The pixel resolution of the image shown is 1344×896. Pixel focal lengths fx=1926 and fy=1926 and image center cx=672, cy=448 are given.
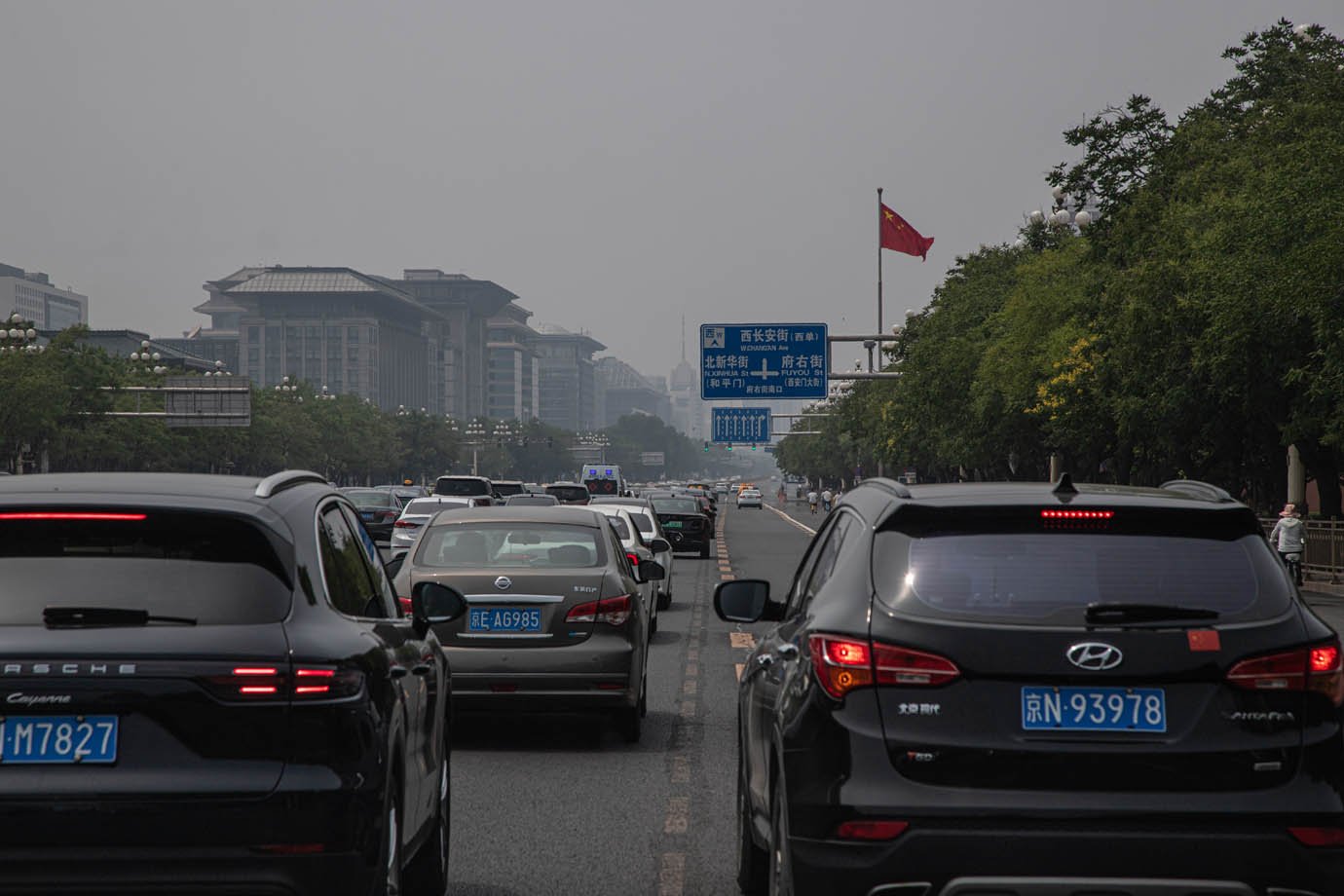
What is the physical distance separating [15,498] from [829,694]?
7.58 ft

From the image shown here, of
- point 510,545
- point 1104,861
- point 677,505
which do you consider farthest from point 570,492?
point 1104,861

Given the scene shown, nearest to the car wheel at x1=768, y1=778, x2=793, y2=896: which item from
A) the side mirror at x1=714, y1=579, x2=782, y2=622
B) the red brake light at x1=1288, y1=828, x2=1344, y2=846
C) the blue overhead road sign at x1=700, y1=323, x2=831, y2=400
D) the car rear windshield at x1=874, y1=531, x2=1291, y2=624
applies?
the car rear windshield at x1=874, y1=531, x2=1291, y2=624

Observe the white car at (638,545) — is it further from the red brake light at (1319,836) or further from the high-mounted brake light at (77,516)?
the red brake light at (1319,836)

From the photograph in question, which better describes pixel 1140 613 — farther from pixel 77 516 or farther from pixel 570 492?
pixel 570 492

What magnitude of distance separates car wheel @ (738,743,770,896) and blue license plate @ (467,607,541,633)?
4.65 meters

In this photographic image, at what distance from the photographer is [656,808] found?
9.49m

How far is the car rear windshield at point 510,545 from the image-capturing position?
1251 cm

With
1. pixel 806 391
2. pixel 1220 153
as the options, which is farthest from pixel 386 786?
pixel 806 391

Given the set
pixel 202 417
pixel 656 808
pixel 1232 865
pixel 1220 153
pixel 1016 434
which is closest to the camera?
pixel 1232 865

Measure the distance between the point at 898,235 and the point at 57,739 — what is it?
6341 cm

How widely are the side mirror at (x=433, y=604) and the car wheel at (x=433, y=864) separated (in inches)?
23.1

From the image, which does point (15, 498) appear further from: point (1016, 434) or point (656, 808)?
point (1016, 434)

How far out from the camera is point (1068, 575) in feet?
17.1

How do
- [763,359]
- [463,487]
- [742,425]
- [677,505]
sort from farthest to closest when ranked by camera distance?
[742,425], [463,487], [763,359], [677,505]
